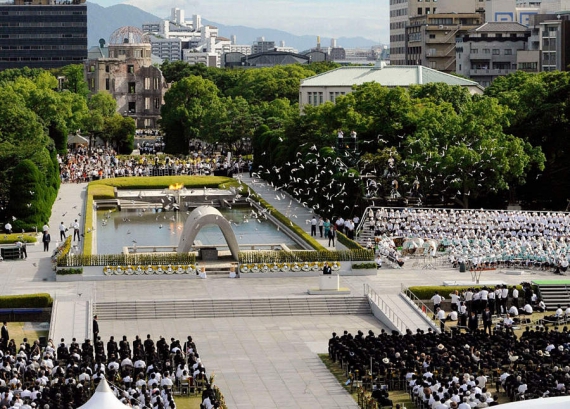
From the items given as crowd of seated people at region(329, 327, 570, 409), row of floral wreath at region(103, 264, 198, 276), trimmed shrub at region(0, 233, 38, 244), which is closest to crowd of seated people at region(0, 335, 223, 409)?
crowd of seated people at region(329, 327, 570, 409)

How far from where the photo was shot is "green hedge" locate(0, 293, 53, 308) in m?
53.1

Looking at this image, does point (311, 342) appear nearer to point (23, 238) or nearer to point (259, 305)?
point (259, 305)

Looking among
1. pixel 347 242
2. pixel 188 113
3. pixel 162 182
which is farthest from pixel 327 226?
pixel 188 113

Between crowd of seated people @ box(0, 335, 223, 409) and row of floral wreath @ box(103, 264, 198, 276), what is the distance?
43.9ft

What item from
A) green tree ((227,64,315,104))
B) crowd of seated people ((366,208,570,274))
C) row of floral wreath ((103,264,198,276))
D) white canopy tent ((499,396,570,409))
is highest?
green tree ((227,64,315,104))

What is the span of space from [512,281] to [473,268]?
122 inches

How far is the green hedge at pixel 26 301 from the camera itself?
5312cm

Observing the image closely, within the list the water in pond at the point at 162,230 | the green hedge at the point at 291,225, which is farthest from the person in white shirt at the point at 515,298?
the water in pond at the point at 162,230

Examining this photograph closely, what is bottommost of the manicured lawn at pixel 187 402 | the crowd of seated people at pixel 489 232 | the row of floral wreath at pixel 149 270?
the manicured lawn at pixel 187 402

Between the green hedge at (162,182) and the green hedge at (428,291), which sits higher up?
the green hedge at (162,182)

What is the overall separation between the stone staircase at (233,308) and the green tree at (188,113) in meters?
78.1

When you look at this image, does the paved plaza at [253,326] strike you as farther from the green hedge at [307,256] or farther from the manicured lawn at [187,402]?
the green hedge at [307,256]

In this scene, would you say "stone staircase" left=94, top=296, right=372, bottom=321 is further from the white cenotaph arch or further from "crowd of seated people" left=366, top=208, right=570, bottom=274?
"crowd of seated people" left=366, top=208, right=570, bottom=274

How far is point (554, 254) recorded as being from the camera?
62125mm
